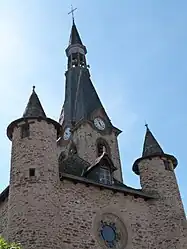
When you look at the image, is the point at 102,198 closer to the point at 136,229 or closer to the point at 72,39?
the point at 136,229

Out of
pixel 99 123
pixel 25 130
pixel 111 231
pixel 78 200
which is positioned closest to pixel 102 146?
pixel 99 123

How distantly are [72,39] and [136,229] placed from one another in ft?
74.2

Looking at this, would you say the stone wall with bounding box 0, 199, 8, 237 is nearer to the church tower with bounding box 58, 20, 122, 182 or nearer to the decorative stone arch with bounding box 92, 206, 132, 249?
the decorative stone arch with bounding box 92, 206, 132, 249

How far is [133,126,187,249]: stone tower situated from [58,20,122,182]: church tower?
205 inches

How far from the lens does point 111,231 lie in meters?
17.4

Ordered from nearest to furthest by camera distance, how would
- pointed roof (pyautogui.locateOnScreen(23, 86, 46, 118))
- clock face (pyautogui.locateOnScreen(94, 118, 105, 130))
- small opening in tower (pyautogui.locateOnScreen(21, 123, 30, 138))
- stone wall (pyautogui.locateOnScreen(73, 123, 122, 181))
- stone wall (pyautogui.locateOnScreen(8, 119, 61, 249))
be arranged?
stone wall (pyautogui.locateOnScreen(8, 119, 61, 249))
small opening in tower (pyautogui.locateOnScreen(21, 123, 30, 138))
pointed roof (pyautogui.locateOnScreen(23, 86, 46, 118))
stone wall (pyautogui.locateOnScreen(73, 123, 122, 181))
clock face (pyautogui.locateOnScreen(94, 118, 105, 130))

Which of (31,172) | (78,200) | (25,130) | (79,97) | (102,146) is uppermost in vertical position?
(79,97)

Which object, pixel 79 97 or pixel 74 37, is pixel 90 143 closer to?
pixel 79 97

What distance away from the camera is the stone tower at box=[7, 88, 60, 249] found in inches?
591

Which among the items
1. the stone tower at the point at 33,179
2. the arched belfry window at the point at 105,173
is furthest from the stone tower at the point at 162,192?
the stone tower at the point at 33,179

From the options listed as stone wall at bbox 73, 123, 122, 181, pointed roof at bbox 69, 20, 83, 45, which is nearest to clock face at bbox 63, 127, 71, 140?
stone wall at bbox 73, 123, 122, 181

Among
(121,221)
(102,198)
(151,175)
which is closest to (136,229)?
(121,221)

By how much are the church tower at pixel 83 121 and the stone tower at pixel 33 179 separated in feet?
26.0

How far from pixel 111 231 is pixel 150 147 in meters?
5.81
